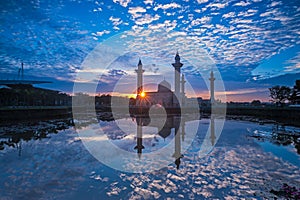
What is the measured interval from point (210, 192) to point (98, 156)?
681cm

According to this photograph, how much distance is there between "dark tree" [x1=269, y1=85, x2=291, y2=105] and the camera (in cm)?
5708

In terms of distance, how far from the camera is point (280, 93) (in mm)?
58812

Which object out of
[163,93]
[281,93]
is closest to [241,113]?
[281,93]

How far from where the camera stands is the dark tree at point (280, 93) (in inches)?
2247

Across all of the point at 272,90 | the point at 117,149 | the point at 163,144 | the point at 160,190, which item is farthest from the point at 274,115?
the point at 160,190

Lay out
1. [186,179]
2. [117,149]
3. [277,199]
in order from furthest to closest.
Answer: [117,149], [186,179], [277,199]

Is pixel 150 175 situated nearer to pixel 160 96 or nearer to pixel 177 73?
pixel 177 73

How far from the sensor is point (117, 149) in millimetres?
12594

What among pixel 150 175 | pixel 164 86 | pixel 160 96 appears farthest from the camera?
pixel 164 86

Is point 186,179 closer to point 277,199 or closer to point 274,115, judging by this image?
Result: point 277,199

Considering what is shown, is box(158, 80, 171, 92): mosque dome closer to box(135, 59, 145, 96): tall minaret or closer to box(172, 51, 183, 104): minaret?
box(172, 51, 183, 104): minaret

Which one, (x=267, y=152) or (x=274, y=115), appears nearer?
(x=267, y=152)

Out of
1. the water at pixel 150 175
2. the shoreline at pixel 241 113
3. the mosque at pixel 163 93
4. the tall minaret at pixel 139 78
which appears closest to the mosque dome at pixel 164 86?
the mosque at pixel 163 93

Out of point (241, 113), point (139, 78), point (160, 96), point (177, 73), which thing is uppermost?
point (177, 73)
